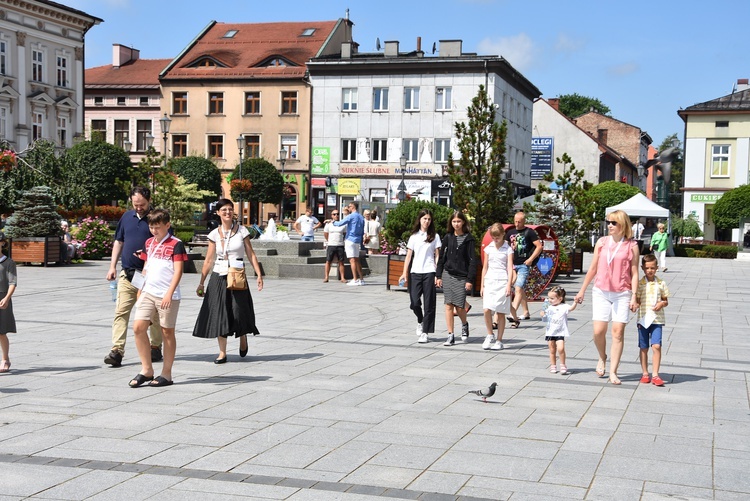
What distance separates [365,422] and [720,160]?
59099mm

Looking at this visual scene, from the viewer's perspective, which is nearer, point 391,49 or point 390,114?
point 390,114

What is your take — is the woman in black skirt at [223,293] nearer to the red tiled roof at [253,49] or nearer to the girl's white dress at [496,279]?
the girl's white dress at [496,279]

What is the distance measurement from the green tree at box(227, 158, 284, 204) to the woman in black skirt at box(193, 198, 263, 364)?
4504 centimetres

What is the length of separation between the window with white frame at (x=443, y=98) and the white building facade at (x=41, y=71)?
68.4ft

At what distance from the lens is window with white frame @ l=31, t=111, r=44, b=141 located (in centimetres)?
5077

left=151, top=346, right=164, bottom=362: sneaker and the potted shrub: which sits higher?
the potted shrub

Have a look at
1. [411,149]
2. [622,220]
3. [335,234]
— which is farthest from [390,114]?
[622,220]

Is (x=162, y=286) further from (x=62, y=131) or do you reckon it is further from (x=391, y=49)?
(x=391, y=49)

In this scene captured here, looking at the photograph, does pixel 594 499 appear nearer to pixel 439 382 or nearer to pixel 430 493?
pixel 430 493

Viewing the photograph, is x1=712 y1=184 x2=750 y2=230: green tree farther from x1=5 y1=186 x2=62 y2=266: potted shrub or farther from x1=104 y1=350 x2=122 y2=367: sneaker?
x1=104 y1=350 x2=122 y2=367: sneaker

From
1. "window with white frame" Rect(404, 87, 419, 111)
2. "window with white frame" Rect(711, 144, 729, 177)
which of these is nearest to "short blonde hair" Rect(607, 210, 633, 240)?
"window with white frame" Rect(404, 87, 419, 111)

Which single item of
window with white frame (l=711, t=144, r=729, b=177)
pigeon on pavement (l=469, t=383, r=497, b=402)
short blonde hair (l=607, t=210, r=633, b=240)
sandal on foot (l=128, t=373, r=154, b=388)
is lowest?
sandal on foot (l=128, t=373, r=154, b=388)

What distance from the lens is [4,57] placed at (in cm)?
4822

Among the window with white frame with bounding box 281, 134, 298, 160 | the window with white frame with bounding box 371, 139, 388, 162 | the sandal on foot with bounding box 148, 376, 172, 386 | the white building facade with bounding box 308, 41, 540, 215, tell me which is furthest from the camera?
the window with white frame with bounding box 281, 134, 298, 160
